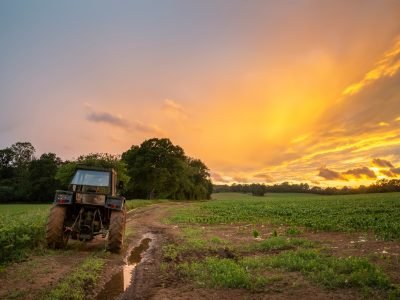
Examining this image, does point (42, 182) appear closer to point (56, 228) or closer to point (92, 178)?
point (92, 178)

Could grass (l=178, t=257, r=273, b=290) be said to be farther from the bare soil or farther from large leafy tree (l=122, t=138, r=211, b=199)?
large leafy tree (l=122, t=138, r=211, b=199)

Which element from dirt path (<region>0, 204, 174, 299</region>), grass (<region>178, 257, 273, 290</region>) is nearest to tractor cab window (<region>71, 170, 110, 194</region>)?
dirt path (<region>0, 204, 174, 299</region>)

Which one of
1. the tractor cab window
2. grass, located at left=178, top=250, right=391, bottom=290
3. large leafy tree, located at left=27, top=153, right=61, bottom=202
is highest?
large leafy tree, located at left=27, top=153, right=61, bottom=202

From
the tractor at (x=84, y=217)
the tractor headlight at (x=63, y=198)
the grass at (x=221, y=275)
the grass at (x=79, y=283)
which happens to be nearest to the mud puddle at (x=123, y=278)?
the grass at (x=79, y=283)

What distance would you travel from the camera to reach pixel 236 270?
9359mm

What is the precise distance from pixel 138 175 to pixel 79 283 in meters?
68.5

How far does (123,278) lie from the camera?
9.91 m

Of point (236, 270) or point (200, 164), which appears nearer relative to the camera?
point (236, 270)

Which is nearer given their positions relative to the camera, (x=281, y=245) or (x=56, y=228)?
(x=56, y=228)

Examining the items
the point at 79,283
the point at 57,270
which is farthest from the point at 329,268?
the point at 57,270

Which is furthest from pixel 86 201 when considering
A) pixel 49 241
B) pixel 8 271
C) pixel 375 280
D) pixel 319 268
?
pixel 375 280

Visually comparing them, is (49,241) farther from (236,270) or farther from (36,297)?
(236,270)

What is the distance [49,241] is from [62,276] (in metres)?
3.82

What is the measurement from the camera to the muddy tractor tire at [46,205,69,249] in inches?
496
